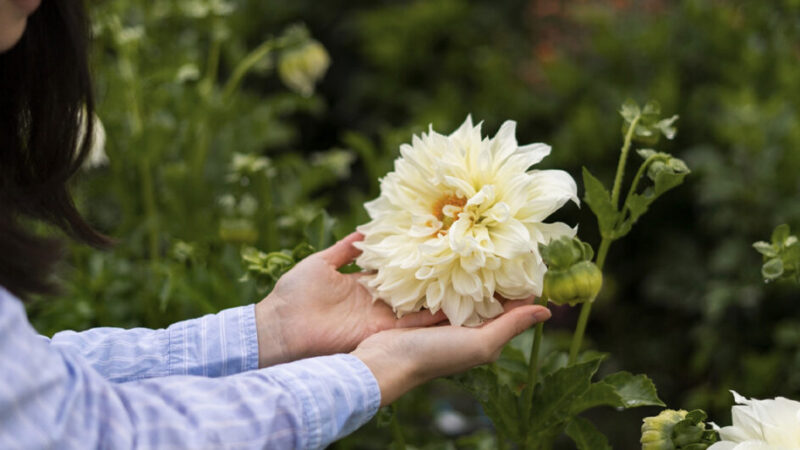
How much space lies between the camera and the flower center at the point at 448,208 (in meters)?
1.05

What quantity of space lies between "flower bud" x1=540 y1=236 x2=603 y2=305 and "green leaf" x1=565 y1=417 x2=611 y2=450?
0.22 meters

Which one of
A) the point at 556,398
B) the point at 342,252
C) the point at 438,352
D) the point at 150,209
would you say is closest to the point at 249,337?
the point at 342,252

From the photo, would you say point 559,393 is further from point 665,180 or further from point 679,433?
point 665,180

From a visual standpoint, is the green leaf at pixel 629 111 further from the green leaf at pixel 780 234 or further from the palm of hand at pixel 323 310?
the palm of hand at pixel 323 310

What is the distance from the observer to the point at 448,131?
2.40 metres

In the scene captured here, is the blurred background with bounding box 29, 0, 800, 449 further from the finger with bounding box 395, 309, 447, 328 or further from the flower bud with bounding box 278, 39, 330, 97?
the finger with bounding box 395, 309, 447, 328

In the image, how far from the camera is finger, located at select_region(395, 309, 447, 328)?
→ 3.53 ft

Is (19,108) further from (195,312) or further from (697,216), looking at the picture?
(697,216)

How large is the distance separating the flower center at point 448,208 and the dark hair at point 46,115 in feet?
1.51

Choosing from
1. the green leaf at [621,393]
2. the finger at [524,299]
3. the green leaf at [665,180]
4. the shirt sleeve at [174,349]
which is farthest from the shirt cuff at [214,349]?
the green leaf at [665,180]

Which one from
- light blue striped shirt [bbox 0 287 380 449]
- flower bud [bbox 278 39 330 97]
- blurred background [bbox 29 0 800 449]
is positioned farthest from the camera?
flower bud [bbox 278 39 330 97]

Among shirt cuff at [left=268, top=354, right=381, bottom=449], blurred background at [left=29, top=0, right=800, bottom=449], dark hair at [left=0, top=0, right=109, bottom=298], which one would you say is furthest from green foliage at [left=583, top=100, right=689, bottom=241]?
dark hair at [left=0, top=0, right=109, bottom=298]

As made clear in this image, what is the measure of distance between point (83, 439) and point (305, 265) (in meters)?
0.41

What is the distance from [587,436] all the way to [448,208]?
328mm
